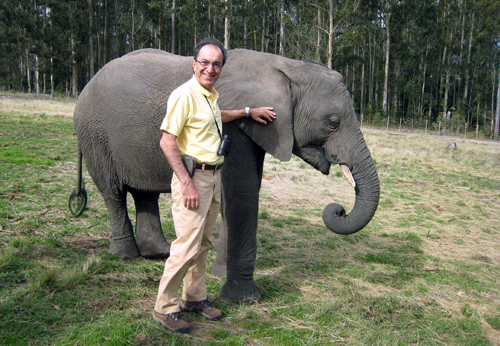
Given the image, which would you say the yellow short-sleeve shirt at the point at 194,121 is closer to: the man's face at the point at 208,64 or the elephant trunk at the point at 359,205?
the man's face at the point at 208,64

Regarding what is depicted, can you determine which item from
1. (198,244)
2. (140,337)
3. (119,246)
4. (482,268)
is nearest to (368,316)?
(198,244)

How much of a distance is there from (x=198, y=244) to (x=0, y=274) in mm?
2106

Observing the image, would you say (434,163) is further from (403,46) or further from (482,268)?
(403,46)

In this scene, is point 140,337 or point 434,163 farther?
point 434,163

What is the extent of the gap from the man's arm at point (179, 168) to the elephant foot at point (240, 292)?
4.17 ft

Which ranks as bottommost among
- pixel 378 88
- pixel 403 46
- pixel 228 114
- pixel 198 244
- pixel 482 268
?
pixel 482 268

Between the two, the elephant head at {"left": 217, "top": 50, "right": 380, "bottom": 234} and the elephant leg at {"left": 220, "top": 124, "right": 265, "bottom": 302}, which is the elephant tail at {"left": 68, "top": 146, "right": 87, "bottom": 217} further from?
the elephant head at {"left": 217, "top": 50, "right": 380, "bottom": 234}

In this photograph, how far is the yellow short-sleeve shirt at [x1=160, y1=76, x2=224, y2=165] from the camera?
127 inches

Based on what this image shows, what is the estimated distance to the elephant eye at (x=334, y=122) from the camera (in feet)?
14.3

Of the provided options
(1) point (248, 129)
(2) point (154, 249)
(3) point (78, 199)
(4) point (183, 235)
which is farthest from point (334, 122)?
(3) point (78, 199)

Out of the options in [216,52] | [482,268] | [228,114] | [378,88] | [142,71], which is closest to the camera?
[216,52]

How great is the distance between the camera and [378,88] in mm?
49312

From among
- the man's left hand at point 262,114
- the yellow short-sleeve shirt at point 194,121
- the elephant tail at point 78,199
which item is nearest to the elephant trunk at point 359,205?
the man's left hand at point 262,114

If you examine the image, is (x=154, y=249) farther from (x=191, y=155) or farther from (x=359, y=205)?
(x=359, y=205)
